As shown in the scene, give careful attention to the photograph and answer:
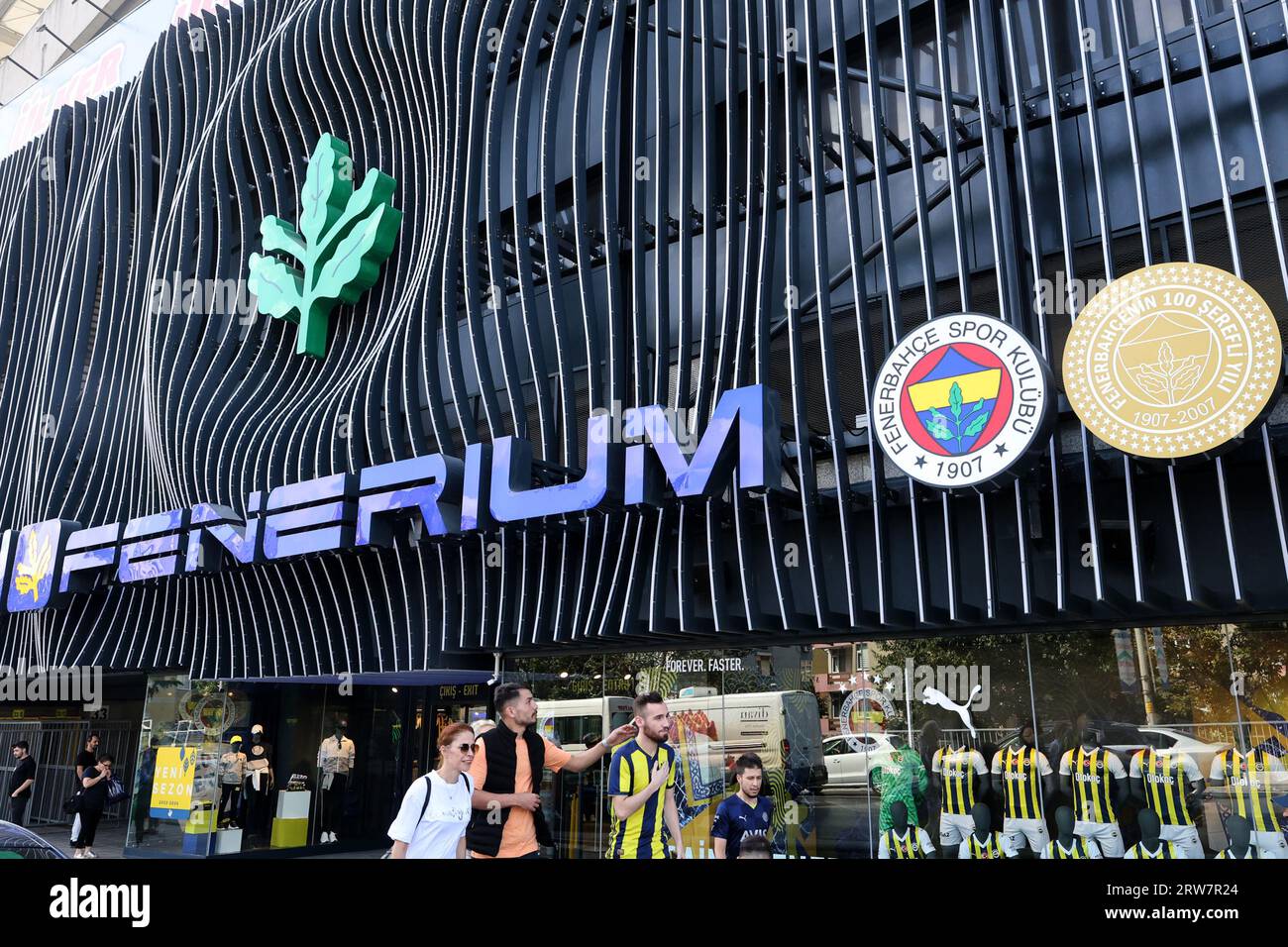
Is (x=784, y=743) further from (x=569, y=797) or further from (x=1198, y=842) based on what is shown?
(x=1198, y=842)

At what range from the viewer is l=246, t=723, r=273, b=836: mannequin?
1344 cm

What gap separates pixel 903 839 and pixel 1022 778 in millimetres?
1200

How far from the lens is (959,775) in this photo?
8859 mm

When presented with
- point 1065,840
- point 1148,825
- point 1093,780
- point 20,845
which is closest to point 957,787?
point 1065,840

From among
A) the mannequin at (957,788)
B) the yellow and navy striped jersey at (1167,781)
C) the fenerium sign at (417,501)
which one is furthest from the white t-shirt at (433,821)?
the yellow and navy striped jersey at (1167,781)

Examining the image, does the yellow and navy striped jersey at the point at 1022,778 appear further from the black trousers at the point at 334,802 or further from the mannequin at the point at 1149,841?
the black trousers at the point at 334,802

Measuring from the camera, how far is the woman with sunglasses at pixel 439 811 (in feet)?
21.1

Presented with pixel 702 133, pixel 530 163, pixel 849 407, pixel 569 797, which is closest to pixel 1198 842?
pixel 849 407

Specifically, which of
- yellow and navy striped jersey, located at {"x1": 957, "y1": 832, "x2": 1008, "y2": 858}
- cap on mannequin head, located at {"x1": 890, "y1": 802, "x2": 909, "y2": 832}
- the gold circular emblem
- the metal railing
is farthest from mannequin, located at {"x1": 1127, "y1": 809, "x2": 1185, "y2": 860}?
the metal railing

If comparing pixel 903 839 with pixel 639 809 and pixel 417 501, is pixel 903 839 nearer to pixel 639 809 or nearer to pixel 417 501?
pixel 639 809

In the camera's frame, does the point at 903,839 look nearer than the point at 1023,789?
No
